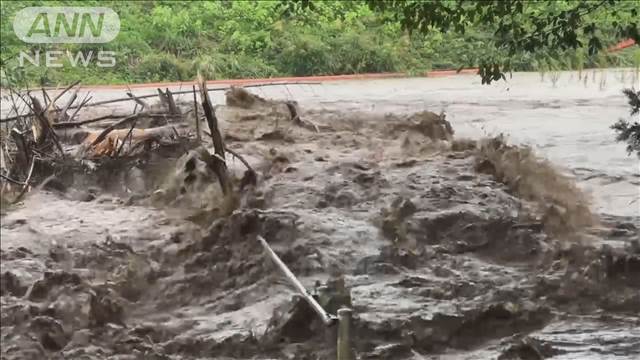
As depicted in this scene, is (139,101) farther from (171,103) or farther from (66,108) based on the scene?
(66,108)

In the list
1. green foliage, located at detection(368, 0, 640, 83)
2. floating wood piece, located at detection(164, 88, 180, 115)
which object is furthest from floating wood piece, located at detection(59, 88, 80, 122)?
green foliage, located at detection(368, 0, 640, 83)

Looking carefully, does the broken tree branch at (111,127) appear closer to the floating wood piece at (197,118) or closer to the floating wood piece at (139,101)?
the floating wood piece at (139,101)

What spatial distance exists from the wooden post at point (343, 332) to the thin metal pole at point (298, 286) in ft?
0.13

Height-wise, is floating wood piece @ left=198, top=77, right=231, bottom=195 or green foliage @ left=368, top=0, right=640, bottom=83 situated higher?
green foliage @ left=368, top=0, right=640, bottom=83

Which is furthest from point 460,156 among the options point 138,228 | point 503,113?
point 138,228

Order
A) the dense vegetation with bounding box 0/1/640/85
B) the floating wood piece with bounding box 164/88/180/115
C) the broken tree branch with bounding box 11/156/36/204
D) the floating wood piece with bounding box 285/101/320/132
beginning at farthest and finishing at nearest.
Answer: the floating wood piece with bounding box 285/101/320/132 → the floating wood piece with bounding box 164/88/180/115 → the dense vegetation with bounding box 0/1/640/85 → the broken tree branch with bounding box 11/156/36/204

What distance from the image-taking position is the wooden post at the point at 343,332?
2619 millimetres

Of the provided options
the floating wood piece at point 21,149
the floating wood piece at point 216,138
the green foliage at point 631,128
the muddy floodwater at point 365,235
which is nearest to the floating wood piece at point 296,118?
the muddy floodwater at point 365,235

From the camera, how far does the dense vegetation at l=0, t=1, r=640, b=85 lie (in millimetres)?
2752

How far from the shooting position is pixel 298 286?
111 inches

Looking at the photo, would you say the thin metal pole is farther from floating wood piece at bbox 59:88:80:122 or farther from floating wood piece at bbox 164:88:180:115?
floating wood piece at bbox 59:88:80:122

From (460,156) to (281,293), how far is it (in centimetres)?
83

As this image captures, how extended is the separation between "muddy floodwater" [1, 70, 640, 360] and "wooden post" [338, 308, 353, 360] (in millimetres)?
76

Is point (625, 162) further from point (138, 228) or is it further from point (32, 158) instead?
point (32, 158)
